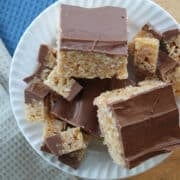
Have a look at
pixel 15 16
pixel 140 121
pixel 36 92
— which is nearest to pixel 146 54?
pixel 140 121

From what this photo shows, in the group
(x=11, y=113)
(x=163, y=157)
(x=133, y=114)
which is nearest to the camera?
(x=133, y=114)

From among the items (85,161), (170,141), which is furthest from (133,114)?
A: (85,161)

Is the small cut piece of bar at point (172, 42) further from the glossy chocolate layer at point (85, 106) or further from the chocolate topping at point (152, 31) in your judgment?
the glossy chocolate layer at point (85, 106)

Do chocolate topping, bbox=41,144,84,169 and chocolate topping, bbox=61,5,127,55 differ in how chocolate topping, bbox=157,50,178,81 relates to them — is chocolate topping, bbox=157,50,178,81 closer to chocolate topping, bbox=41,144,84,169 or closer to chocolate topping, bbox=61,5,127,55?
chocolate topping, bbox=61,5,127,55

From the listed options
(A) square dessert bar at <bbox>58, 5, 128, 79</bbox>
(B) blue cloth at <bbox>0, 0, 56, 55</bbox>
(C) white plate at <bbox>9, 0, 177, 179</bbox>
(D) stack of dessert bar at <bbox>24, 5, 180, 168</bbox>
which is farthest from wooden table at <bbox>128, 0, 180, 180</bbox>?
(B) blue cloth at <bbox>0, 0, 56, 55</bbox>

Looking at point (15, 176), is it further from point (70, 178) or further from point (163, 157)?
point (163, 157)

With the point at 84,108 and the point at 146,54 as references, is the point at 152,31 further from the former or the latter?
the point at 84,108
